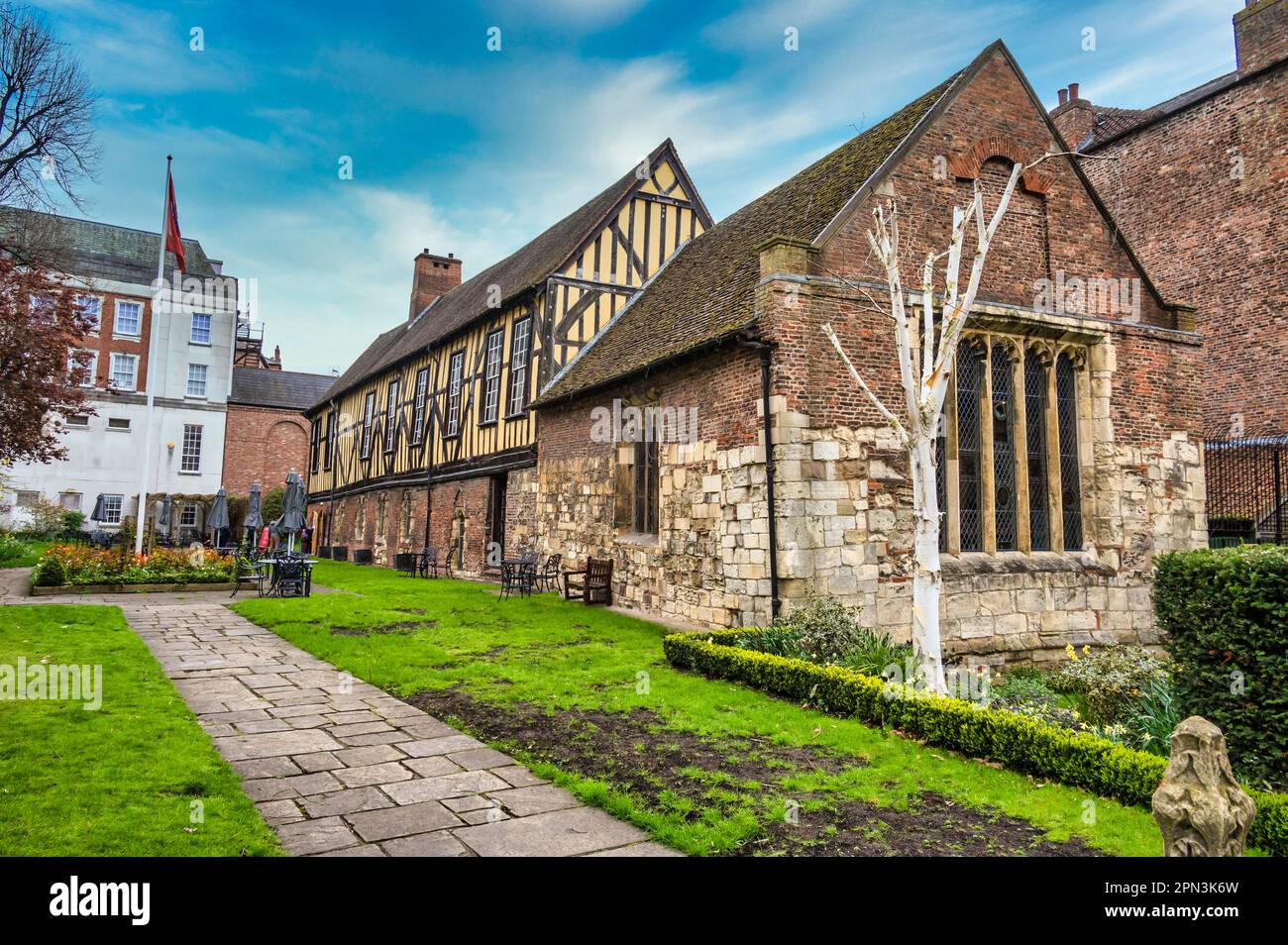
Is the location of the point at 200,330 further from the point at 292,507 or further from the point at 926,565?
the point at 926,565

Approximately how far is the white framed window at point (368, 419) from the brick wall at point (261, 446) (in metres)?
10.5

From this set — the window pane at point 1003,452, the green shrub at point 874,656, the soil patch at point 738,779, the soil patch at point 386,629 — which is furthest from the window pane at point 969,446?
the soil patch at point 386,629

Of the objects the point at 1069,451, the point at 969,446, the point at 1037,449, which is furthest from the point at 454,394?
the point at 1069,451

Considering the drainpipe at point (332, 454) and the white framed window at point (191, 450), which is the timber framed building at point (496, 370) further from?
the white framed window at point (191, 450)

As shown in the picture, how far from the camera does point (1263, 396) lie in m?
17.5

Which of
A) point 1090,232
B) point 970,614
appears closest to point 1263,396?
point 1090,232

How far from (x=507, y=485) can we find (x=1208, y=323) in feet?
60.2

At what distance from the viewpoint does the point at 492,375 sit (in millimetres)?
21453

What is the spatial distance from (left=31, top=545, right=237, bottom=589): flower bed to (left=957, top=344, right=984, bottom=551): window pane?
49.4 ft

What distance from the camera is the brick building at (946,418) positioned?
35.1ft

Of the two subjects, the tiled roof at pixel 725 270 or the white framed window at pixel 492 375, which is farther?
the white framed window at pixel 492 375
